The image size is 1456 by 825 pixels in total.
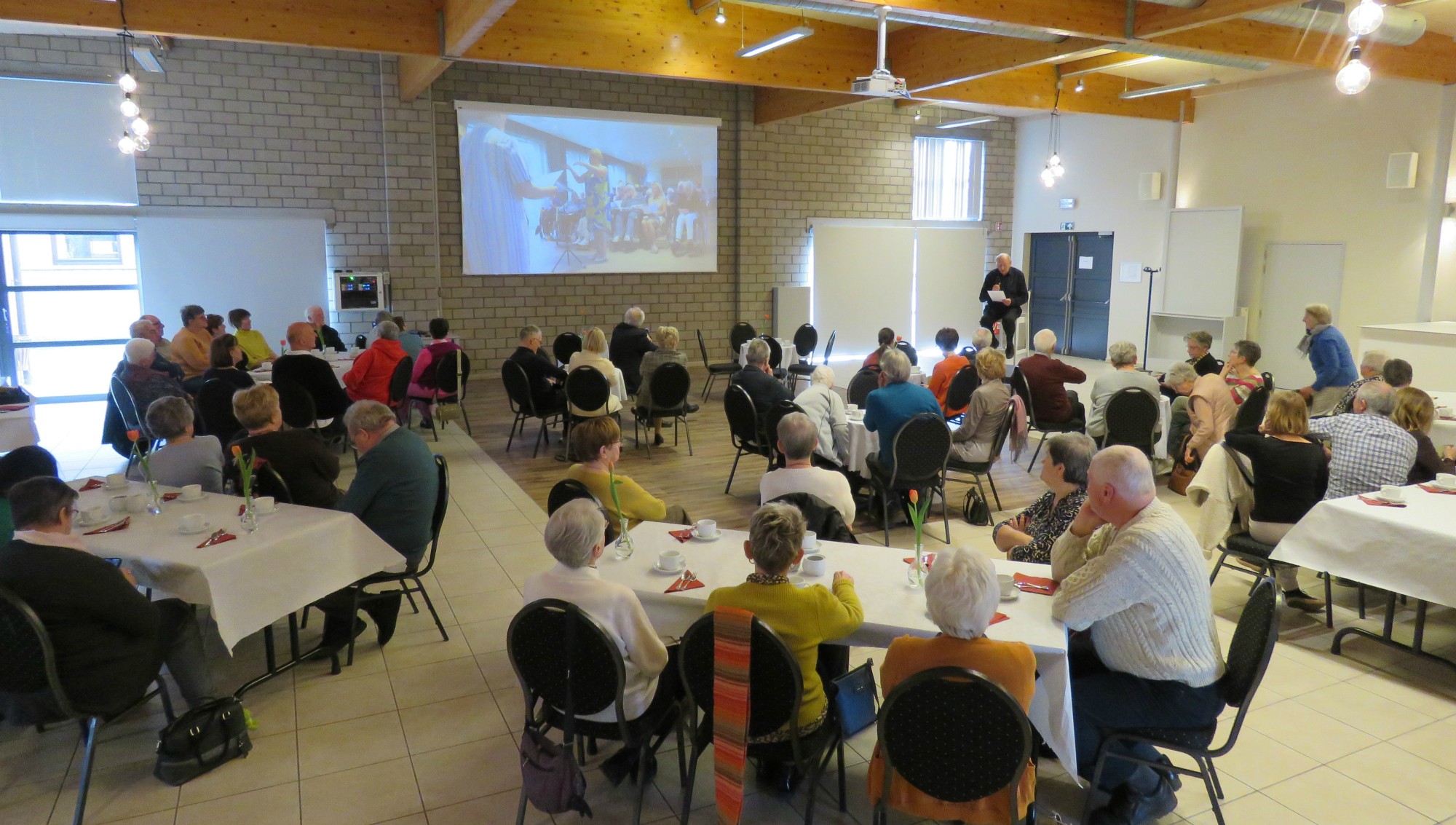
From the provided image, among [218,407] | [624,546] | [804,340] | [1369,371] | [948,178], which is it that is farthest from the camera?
[948,178]

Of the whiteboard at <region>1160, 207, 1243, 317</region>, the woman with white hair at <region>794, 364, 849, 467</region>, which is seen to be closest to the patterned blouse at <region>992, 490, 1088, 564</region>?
the woman with white hair at <region>794, 364, 849, 467</region>

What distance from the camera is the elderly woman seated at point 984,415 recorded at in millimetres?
5711

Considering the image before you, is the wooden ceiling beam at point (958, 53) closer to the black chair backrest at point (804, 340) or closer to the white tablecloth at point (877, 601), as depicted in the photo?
the black chair backrest at point (804, 340)

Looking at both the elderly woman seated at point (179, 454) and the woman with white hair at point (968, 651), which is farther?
the elderly woman seated at point (179, 454)

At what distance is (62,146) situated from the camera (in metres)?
9.48

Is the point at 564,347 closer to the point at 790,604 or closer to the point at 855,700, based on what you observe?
the point at 855,700

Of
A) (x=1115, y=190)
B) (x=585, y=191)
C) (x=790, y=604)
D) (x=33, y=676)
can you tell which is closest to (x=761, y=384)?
(x=790, y=604)

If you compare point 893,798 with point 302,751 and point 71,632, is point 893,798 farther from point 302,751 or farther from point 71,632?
point 71,632

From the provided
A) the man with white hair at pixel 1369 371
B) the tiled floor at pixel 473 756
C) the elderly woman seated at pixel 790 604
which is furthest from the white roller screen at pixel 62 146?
the man with white hair at pixel 1369 371

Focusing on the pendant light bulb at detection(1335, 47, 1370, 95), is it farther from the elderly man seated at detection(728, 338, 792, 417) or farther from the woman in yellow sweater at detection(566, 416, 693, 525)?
the woman in yellow sweater at detection(566, 416, 693, 525)

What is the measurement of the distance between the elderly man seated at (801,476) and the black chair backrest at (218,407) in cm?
371

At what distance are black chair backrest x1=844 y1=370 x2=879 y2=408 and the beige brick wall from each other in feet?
19.8

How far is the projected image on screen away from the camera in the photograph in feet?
36.8

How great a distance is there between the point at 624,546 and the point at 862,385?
3.88 meters
